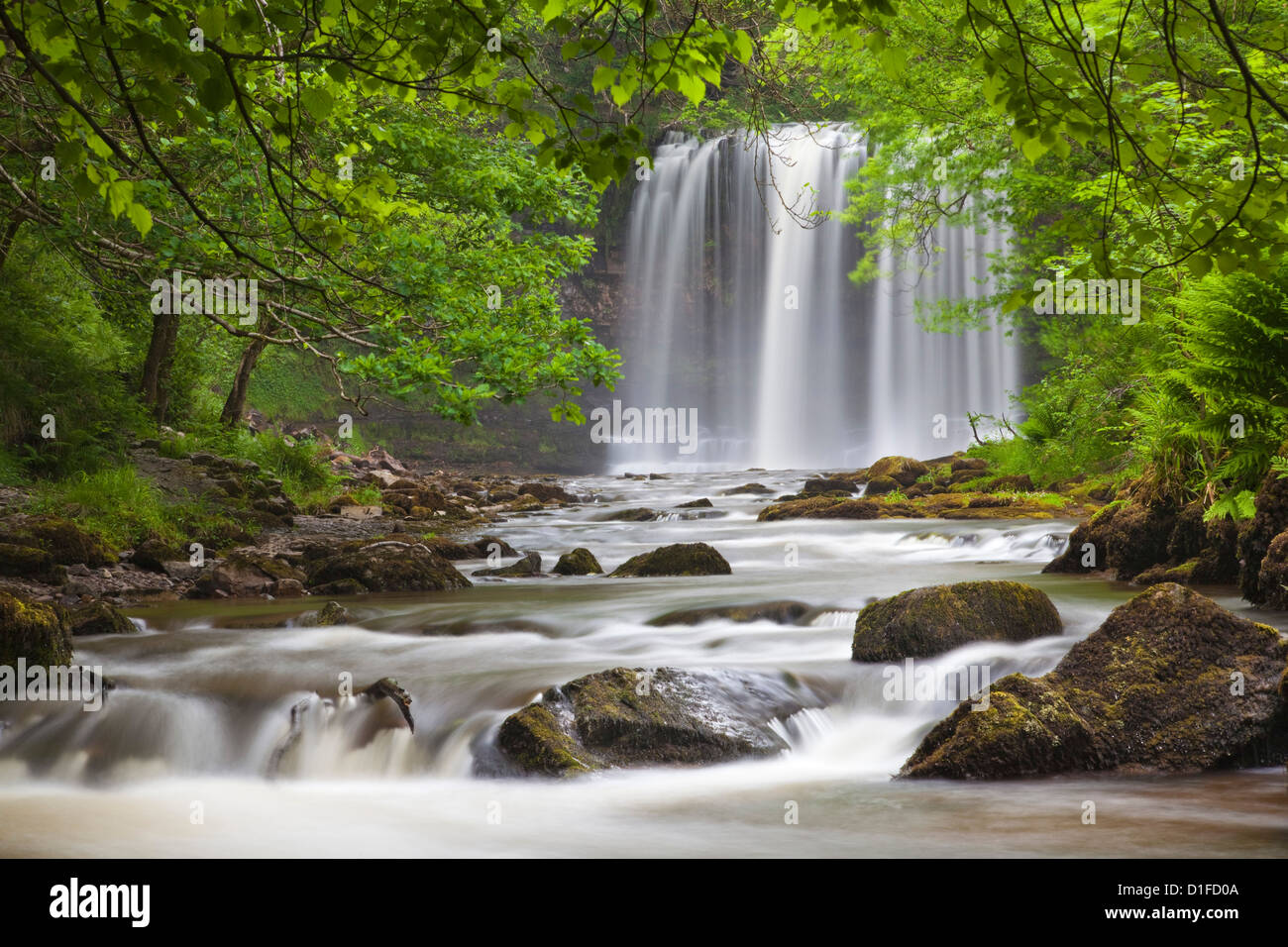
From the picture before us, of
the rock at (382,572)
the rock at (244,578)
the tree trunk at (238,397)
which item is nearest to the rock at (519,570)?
the rock at (382,572)

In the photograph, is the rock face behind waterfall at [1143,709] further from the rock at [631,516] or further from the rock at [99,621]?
the rock at [631,516]

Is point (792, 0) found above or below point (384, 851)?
above

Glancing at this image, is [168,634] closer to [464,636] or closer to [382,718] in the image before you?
[464,636]

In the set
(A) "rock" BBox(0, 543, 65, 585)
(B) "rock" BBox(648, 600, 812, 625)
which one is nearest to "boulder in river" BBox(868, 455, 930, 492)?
(B) "rock" BBox(648, 600, 812, 625)

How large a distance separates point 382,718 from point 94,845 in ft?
6.04

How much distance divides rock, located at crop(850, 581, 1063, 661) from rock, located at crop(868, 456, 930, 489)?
13.5 metres

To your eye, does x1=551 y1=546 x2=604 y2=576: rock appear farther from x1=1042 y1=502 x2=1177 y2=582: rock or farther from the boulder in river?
the boulder in river

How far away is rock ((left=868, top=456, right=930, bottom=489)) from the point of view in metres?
20.4

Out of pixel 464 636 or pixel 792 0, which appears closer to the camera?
pixel 792 0

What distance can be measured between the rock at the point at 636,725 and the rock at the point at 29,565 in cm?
638

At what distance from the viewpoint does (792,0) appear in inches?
150

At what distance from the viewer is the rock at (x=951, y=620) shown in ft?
21.9

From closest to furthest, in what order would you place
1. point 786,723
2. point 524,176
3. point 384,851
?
point 384,851, point 786,723, point 524,176

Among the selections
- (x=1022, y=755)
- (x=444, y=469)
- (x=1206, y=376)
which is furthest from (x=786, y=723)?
(x=444, y=469)
